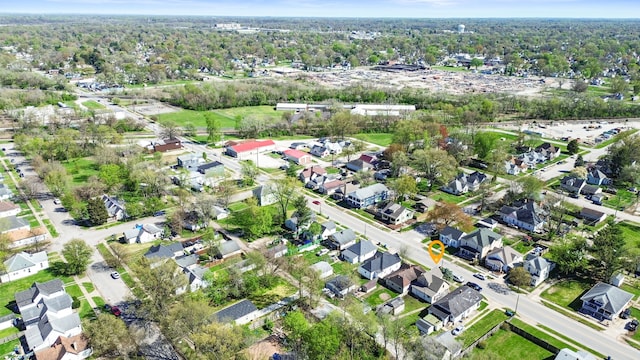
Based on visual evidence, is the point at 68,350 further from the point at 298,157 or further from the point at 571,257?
the point at 298,157

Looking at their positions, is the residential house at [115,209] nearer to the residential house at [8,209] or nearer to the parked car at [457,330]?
the residential house at [8,209]

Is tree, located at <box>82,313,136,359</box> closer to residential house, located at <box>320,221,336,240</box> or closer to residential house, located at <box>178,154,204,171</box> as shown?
residential house, located at <box>320,221,336,240</box>

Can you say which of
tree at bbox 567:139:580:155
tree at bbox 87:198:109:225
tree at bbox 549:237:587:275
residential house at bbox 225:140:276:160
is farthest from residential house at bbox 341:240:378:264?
tree at bbox 567:139:580:155

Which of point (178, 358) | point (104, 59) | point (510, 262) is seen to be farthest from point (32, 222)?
point (104, 59)

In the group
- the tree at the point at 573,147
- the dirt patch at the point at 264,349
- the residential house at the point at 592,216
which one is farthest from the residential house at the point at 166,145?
the tree at the point at 573,147

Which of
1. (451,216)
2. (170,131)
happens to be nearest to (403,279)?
(451,216)

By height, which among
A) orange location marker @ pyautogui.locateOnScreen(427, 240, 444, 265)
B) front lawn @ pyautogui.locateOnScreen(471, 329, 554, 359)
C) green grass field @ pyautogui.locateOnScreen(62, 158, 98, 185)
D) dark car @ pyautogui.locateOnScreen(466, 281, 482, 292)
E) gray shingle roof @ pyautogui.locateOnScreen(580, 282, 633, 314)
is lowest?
green grass field @ pyautogui.locateOnScreen(62, 158, 98, 185)

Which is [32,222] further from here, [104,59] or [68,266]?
[104,59]
